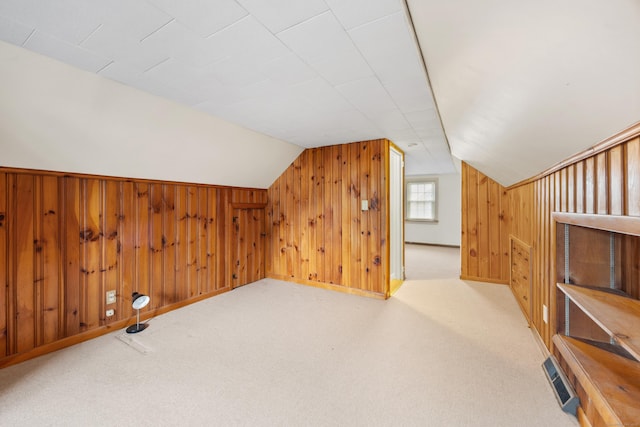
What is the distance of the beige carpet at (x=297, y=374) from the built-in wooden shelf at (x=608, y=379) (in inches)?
16.7

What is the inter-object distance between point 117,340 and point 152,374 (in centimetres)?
82

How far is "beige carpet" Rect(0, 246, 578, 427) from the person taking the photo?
59.3 inches

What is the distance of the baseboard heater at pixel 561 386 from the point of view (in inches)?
58.1

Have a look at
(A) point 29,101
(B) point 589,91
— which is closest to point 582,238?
(B) point 589,91

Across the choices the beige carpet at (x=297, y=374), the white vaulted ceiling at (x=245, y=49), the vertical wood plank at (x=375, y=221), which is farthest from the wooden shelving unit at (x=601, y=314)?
the vertical wood plank at (x=375, y=221)

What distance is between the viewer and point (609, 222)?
119 centimetres

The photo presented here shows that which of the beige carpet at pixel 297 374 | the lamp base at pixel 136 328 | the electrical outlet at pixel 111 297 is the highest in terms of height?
the electrical outlet at pixel 111 297

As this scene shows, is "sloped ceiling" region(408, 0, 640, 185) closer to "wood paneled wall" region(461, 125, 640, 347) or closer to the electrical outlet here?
"wood paneled wall" region(461, 125, 640, 347)

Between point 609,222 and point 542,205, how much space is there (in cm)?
116

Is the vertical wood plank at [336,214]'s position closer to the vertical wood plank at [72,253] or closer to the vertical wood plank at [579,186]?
the vertical wood plank at [579,186]

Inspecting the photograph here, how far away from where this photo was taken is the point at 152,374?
1864 millimetres

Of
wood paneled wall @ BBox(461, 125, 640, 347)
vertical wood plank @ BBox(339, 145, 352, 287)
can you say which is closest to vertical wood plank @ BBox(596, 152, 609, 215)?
wood paneled wall @ BBox(461, 125, 640, 347)

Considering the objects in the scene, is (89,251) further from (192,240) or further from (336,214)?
(336,214)

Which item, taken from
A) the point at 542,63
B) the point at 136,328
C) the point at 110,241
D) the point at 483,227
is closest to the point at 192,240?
the point at 110,241
